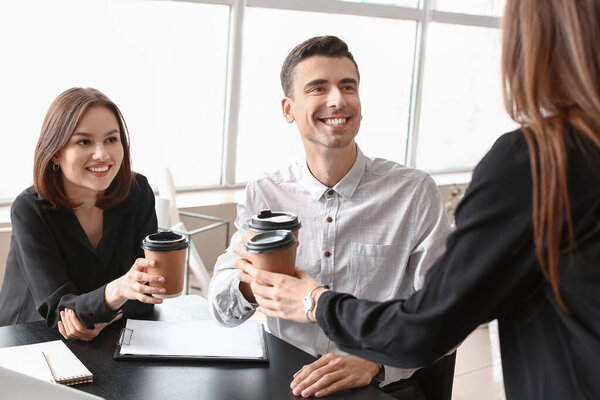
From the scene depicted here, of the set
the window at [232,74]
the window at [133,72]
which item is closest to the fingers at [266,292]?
the window at [232,74]

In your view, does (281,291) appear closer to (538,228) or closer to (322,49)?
(538,228)

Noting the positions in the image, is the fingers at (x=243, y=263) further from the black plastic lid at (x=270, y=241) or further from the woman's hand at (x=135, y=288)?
the woman's hand at (x=135, y=288)

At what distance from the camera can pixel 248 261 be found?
1.59 m

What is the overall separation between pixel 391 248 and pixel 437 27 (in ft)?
15.7

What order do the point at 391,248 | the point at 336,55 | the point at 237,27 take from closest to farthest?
the point at 391,248 → the point at 336,55 → the point at 237,27

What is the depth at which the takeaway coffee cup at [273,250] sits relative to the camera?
1450mm

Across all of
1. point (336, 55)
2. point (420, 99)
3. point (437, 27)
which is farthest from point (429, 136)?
point (336, 55)

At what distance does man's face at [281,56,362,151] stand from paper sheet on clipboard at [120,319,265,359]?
0.59 metres

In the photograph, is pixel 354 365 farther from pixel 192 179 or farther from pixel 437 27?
pixel 437 27

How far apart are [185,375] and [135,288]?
26cm

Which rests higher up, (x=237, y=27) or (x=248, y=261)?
(x=237, y=27)

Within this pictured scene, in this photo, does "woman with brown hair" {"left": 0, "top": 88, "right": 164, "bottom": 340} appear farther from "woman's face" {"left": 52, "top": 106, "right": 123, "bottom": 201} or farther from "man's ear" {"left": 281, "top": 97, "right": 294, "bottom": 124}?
"man's ear" {"left": 281, "top": 97, "right": 294, "bottom": 124}

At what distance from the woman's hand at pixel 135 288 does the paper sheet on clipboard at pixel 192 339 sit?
87mm

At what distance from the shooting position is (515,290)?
111 cm
